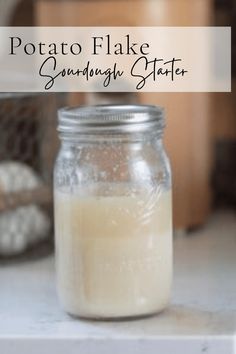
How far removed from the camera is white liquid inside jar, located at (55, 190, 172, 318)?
2.02 ft

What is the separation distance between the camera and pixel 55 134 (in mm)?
890

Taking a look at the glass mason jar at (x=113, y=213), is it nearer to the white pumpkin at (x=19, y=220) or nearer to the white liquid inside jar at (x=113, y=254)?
the white liquid inside jar at (x=113, y=254)

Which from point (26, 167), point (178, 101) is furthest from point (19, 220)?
point (178, 101)

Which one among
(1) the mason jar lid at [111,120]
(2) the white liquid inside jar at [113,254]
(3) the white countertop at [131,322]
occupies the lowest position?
(3) the white countertop at [131,322]

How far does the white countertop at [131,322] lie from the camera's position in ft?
1.89

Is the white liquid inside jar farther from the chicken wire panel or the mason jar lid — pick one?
the chicken wire panel

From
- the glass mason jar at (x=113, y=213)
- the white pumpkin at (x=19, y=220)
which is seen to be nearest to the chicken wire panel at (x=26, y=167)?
the white pumpkin at (x=19, y=220)

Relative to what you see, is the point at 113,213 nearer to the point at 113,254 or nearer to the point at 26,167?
the point at 113,254

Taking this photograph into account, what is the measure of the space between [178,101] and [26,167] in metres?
0.16

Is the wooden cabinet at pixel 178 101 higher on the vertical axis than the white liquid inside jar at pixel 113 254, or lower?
higher

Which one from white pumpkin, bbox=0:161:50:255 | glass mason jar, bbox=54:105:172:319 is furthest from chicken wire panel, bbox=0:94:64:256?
glass mason jar, bbox=54:105:172:319

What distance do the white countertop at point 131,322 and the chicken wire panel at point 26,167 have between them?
0.13 ft

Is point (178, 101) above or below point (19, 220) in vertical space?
above

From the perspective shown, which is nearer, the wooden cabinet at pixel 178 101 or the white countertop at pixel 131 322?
the white countertop at pixel 131 322
